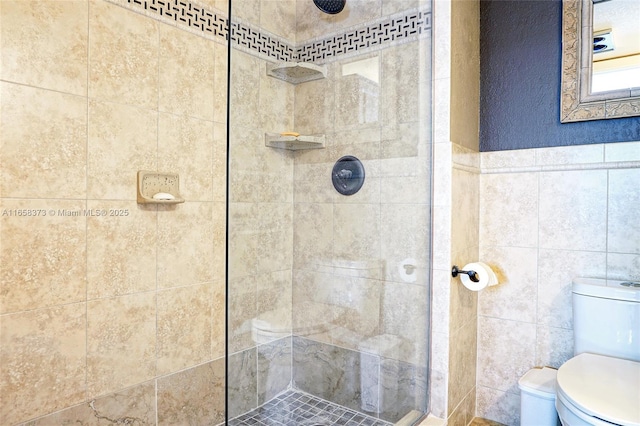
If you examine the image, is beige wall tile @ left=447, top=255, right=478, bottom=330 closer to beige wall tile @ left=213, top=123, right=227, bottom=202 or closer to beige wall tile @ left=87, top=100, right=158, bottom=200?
beige wall tile @ left=213, top=123, right=227, bottom=202

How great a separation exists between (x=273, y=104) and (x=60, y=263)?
0.91m

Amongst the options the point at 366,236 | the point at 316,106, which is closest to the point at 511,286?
the point at 366,236

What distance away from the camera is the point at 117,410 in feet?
4.97

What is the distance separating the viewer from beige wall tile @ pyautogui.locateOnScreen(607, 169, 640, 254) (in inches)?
65.7

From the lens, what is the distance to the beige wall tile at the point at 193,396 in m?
1.66

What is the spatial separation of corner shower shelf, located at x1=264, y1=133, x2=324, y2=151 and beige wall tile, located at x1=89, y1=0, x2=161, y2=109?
0.73 m

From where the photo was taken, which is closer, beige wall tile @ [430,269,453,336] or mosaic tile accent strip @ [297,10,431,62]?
mosaic tile accent strip @ [297,10,431,62]

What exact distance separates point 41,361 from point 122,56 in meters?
1.09

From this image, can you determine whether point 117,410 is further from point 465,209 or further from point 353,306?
point 465,209

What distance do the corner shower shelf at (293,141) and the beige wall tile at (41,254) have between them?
2.49 feet

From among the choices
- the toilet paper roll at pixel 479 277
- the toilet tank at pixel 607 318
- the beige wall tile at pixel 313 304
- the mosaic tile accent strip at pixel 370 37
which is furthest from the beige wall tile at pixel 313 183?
the toilet tank at pixel 607 318

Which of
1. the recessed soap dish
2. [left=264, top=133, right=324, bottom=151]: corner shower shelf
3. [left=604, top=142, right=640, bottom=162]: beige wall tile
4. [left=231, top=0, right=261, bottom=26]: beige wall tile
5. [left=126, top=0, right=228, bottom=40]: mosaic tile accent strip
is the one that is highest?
[left=126, top=0, right=228, bottom=40]: mosaic tile accent strip

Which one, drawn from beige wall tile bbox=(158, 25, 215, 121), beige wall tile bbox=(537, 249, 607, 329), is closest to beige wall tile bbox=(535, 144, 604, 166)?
beige wall tile bbox=(537, 249, 607, 329)

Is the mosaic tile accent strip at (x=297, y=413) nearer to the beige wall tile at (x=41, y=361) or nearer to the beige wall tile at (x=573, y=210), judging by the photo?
the beige wall tile at (x=41, y=361)
